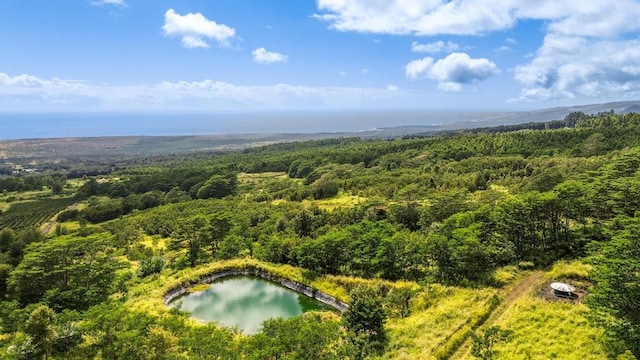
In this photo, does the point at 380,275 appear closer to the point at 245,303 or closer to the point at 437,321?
the point at 437,321

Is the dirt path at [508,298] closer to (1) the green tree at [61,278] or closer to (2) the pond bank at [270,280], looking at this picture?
(2) the pond bank at [270,280]

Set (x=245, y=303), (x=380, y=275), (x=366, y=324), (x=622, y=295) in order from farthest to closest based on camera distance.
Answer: (x=380, y=275) → (x=245, y=303) → (x=366, y=324) → (x=622, y=295)

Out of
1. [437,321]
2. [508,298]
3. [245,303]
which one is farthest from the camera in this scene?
[245,303]

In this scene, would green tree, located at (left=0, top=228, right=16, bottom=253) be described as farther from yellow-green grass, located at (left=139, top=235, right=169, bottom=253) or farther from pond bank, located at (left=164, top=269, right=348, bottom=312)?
pond bank, located at (left=164, top=269, right=348, bottom=312)

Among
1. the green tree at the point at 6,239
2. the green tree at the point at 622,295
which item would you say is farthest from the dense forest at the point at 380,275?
the green tree at the point at 6,239

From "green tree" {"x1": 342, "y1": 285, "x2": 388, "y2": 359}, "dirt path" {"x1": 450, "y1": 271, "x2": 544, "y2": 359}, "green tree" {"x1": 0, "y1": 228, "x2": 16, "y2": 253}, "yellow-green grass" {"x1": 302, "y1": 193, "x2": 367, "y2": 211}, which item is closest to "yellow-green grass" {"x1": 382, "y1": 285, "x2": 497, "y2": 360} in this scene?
"dirt path" {"x1": 450, "y1": 271, "x2": 544, "y2": 359}

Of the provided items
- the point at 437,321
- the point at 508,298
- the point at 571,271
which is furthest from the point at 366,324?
the point at 571,271

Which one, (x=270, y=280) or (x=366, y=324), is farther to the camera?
(x=270, y=280)
